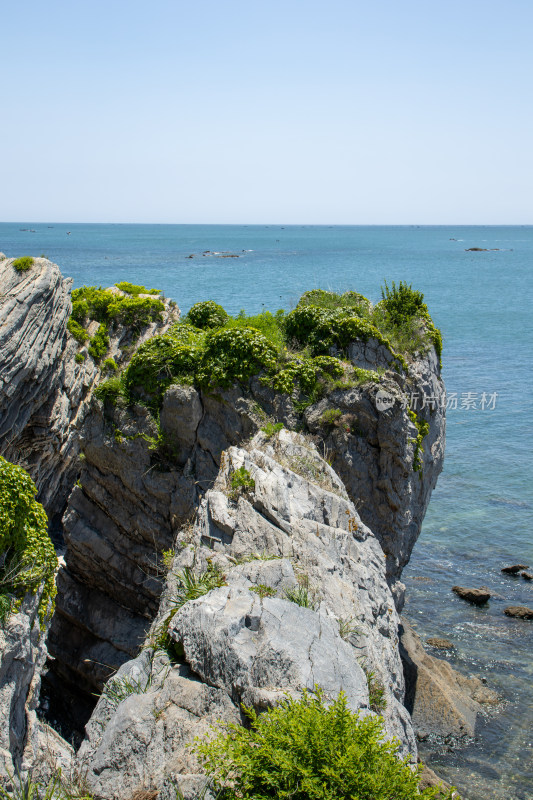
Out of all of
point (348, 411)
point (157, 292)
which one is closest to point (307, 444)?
point (348, 411)

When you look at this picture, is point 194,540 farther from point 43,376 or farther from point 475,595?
point 475,595

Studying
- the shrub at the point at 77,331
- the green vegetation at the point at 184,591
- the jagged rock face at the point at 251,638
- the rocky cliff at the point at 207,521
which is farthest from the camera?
the shrub at the point at 77,331

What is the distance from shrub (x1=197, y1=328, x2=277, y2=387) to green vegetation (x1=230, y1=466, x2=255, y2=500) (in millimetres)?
4847

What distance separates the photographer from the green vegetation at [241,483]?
11.4 m

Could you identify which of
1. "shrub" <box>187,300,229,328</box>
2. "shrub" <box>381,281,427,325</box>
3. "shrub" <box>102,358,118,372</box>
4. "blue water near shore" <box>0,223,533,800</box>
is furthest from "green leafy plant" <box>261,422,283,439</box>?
"shrub" <box>102,358,118,372</box>

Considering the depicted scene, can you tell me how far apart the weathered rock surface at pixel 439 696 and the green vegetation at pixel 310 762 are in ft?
39.8

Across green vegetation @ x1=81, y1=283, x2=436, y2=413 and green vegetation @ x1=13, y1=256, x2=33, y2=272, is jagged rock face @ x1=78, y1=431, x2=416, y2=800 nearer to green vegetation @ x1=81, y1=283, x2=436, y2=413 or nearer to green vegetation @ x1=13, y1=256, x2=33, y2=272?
green vegetation @ x1=81, y1=283, x2=436, y2=413

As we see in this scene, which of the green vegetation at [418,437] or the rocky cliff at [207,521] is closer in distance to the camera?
the rocky cliff at [207,521]

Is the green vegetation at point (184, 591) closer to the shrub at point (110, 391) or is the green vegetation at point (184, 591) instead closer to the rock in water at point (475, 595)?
the shrub at point (110, 391)

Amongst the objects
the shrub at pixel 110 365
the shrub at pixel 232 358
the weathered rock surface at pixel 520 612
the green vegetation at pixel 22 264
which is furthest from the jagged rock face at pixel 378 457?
the green vegetation at pixel 22 264

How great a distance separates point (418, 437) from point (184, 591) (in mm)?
9425

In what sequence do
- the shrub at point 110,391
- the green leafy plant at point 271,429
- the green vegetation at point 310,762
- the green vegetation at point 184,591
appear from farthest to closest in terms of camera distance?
the shrub at point 110,391, the green leafy plant at point 271,429, the green vegetation at point 184,591, the green vegetation at point 310,762

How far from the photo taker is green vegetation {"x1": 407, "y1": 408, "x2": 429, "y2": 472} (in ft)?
55.0

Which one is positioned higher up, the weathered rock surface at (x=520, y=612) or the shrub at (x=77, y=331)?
the shrub at (x=77, y=331)
